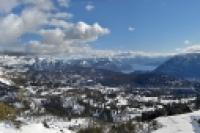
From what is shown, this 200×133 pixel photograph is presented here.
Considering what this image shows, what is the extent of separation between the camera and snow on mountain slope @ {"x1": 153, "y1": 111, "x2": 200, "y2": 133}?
151125 millimetres

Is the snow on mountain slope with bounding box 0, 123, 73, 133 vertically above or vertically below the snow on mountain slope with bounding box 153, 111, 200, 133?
above

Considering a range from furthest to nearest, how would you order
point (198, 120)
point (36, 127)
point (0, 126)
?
point (198, 120), point (36, 127), point (0, 126)

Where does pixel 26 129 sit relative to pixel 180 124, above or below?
above

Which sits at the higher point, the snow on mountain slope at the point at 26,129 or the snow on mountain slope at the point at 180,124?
the snow on mountain slope at the point at 26,129

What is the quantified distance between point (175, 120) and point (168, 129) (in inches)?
783

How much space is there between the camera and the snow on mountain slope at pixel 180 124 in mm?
151125

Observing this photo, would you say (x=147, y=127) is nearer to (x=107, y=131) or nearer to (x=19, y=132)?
(x=107, y=131)

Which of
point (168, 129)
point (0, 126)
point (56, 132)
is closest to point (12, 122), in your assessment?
point (0, 126)

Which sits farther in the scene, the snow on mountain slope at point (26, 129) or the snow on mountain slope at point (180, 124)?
the snow on mountain slope at point (180, 124)

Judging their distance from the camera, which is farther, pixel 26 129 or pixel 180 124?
pixel 180 124

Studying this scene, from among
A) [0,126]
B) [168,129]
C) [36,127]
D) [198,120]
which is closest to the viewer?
[0,126]

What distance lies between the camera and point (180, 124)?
16300 centimetres

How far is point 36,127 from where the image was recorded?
13962 centimetres

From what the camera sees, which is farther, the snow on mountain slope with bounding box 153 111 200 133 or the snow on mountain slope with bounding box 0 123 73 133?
the snow on mountain slope with bounding box 153 111 200 133
